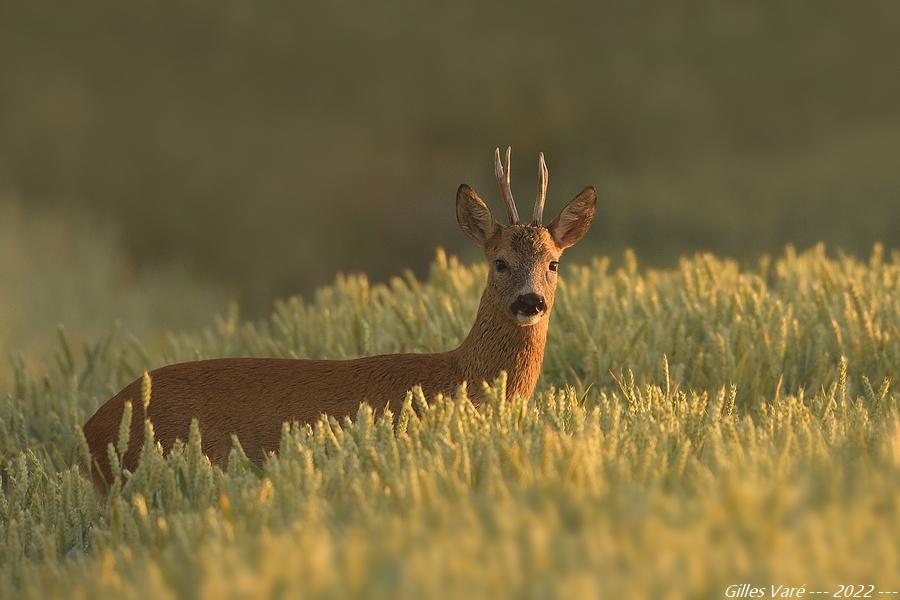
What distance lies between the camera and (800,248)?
14133 millimetres

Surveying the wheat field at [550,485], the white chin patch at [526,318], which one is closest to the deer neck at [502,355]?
the white chin patch at [526,318]

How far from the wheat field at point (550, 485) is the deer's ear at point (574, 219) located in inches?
32.0

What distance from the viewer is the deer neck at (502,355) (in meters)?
6.18

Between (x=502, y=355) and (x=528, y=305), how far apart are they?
1.04 feet

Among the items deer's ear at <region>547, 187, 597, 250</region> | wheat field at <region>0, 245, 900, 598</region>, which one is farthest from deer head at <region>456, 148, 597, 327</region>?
wheat field at <region>0, 245, 900, 598</region>

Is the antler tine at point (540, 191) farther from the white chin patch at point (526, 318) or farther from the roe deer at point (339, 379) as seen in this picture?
the white chin patch at point (526, 318)

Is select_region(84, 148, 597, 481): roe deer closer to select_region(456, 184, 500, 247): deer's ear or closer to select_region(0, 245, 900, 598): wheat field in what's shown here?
select_region(456, 184, 500, 247): deer's ear

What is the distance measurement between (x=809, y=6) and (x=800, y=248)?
23.1 feet

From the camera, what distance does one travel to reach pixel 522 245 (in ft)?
20.7

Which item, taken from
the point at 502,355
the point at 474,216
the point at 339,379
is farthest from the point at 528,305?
the point at 339,379

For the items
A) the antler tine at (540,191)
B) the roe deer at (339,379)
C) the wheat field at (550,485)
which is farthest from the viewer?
the antler tine at (540,191)

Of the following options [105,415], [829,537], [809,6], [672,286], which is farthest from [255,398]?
[809,6]

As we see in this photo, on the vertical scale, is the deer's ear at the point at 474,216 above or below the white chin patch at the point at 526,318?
above

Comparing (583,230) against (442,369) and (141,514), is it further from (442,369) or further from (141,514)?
(141,514)
